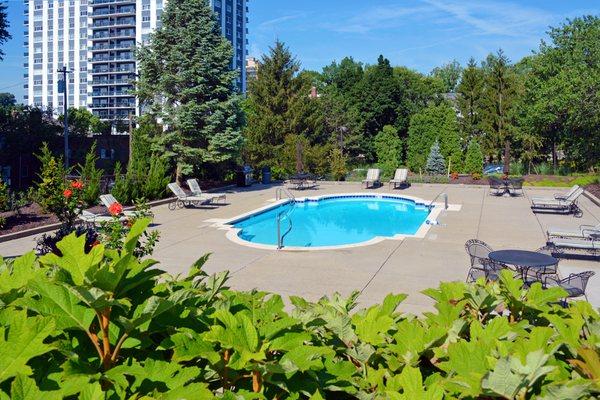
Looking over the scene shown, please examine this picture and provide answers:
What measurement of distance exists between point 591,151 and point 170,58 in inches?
1002

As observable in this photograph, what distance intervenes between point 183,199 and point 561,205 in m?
14.0

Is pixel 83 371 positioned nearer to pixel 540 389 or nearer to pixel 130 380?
pixel 130 380

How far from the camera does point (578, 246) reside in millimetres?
11383

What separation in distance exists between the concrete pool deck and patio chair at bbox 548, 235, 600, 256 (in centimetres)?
32

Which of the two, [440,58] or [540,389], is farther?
[440,58]

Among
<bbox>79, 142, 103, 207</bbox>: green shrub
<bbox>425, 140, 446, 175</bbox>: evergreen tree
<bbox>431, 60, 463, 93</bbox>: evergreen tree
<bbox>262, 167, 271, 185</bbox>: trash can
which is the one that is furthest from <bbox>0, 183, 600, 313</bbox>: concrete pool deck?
<bbox>431, 60, 463, 93</bbox>: evergreen tree

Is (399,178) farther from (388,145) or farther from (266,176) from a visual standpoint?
(388,145)

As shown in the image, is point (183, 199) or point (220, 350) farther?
point (183, 199)

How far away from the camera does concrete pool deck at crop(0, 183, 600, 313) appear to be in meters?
9.24

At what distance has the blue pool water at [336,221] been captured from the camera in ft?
55.5

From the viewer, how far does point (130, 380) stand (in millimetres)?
1686

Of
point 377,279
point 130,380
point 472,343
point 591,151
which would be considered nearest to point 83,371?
point 130,380

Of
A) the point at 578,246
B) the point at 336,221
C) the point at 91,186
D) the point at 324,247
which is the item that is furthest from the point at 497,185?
the point at 91,186

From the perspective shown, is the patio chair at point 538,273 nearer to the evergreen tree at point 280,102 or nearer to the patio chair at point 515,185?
the patio chair at point 515,185
